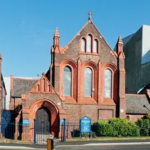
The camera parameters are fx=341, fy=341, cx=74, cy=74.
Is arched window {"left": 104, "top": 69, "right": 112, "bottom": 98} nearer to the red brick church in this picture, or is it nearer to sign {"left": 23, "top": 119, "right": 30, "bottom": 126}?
the red brick church

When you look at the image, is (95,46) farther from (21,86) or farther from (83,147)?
(83,147)

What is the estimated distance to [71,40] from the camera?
38719 millimetres

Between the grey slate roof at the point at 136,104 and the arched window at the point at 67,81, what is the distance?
7545 millimetres

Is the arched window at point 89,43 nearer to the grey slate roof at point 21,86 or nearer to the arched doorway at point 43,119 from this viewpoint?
the arched doorway at point 43,119

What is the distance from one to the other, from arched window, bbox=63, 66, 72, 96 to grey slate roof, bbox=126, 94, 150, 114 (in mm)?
7545

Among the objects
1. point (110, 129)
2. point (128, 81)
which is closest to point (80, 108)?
point (110, 129)

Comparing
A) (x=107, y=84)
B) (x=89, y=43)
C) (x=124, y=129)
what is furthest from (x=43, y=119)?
(x=89, y=43)

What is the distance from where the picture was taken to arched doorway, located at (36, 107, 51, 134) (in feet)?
113

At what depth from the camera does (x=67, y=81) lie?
38219 mm

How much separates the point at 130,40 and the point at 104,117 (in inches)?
982

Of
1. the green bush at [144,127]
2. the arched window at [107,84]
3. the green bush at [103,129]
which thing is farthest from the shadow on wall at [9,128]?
the green bush at [144,127]

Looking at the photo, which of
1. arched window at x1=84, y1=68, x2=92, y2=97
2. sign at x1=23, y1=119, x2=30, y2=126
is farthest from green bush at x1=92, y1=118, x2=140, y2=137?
sign at x1=23, y1=119, x2=30, y2=126

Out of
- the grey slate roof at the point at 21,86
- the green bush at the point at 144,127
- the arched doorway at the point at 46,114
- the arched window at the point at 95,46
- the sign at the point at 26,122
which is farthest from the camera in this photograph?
the grey slate roof at the point at 21,86

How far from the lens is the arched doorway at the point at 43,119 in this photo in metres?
34.4
